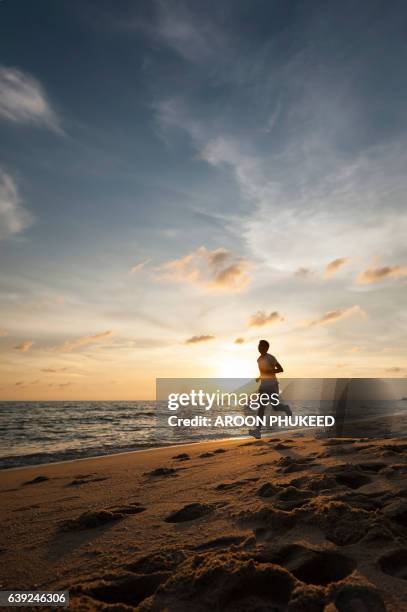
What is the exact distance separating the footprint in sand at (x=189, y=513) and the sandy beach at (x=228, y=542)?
15mm

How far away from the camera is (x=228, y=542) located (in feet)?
9.52

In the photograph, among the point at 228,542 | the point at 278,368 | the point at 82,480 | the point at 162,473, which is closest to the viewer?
the point at 228,542

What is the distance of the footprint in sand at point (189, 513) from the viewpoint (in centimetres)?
366

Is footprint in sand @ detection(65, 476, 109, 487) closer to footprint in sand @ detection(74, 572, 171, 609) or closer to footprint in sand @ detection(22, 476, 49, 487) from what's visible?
footprint in sand @ detection(22, 476, 49, 487)

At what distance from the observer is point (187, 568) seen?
96.4 inches

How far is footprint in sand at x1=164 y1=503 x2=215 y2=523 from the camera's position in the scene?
366 centimetres

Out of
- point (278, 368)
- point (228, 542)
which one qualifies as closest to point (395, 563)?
point (228, 542)

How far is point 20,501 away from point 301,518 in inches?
149

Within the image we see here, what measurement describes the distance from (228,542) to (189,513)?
92cm

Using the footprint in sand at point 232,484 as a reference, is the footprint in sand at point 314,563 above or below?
above

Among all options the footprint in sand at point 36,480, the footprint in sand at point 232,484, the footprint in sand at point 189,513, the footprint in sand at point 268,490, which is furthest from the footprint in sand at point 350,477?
the footprint in sand at point 36,480

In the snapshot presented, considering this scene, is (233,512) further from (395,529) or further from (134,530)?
(395,529)

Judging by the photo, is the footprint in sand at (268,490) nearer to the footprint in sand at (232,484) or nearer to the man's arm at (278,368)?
the footprint in sand at (232,484)

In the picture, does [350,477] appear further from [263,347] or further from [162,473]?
[263,347]
